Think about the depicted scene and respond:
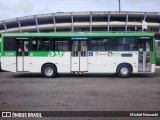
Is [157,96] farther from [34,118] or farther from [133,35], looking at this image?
[133,35]

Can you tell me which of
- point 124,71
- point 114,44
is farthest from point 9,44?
point 124,71

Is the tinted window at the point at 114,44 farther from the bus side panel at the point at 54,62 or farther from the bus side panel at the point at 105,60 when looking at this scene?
the bus side panel at the point at 54,62

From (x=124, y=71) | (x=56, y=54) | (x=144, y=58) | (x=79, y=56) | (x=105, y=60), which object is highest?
(x=56, y=54)

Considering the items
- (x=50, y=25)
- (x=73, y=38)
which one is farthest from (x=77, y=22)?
(x=73, y=38)

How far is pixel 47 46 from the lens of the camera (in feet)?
69.2

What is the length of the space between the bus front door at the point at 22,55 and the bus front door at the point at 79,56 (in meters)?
2.78

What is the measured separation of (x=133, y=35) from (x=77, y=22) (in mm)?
78109

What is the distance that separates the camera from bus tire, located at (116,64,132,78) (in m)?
21.0

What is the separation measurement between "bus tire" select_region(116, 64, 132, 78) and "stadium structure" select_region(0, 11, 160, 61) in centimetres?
7386

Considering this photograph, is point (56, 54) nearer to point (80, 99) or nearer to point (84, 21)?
point (80, 99)

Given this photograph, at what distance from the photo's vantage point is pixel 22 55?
828 inches

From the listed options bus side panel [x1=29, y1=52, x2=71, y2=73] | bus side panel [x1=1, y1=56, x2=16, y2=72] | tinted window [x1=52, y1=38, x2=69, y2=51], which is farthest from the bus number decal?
bus side panel [x1=1, y1=56, x2=16, y2=72]

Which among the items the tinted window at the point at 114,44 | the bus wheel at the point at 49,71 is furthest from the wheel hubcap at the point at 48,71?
the tinted window at the point at 114,44

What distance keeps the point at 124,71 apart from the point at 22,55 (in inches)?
247
